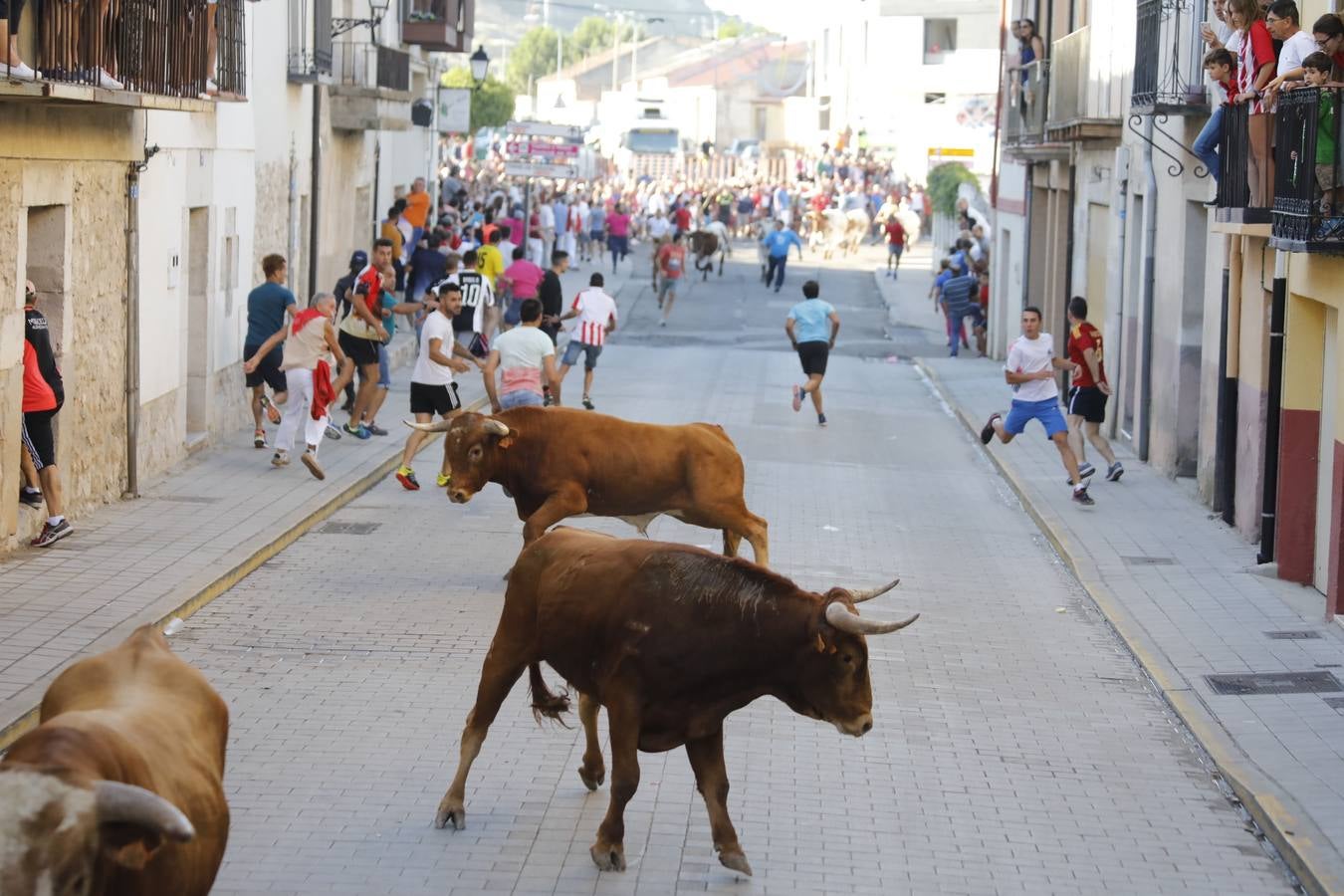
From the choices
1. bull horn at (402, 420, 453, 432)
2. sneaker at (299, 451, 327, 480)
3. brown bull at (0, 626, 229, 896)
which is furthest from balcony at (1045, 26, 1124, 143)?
brown bull at (0, 626, 229, 896)

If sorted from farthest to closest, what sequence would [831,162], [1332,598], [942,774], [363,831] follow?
[831,162], [1332,598], [942,774], [363,831]

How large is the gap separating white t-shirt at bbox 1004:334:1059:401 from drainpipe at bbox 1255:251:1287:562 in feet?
10.7

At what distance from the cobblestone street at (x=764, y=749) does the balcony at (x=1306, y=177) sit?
293 centimetres

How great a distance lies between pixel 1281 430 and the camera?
588 inches

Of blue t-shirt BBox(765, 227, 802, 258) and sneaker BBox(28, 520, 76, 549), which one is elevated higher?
blue t-shirt BBox(765, 227, 802, 258)

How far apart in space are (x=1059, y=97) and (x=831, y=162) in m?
52.9

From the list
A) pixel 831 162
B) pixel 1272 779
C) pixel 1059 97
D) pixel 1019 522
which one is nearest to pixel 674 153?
pixel 831 162

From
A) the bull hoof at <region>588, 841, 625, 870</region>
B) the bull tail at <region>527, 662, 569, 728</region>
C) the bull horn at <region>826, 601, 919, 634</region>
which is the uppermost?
the bull horn at <region>826, 601, 919, 634</region>

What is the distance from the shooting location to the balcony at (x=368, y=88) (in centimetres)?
2800

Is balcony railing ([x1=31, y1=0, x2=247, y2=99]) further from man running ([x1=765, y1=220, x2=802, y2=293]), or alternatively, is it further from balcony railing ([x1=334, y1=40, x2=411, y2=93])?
man running ([x1=765, y1=220, x2=802, y2=293])

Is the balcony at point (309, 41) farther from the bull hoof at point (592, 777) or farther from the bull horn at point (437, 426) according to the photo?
the bull hoof at point (592, 777)

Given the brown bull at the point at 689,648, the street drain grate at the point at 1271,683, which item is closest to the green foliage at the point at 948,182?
the street drain grate at the point at 1271,683

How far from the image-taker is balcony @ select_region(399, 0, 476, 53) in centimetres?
3534

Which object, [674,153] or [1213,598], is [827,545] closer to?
[1213,598]
